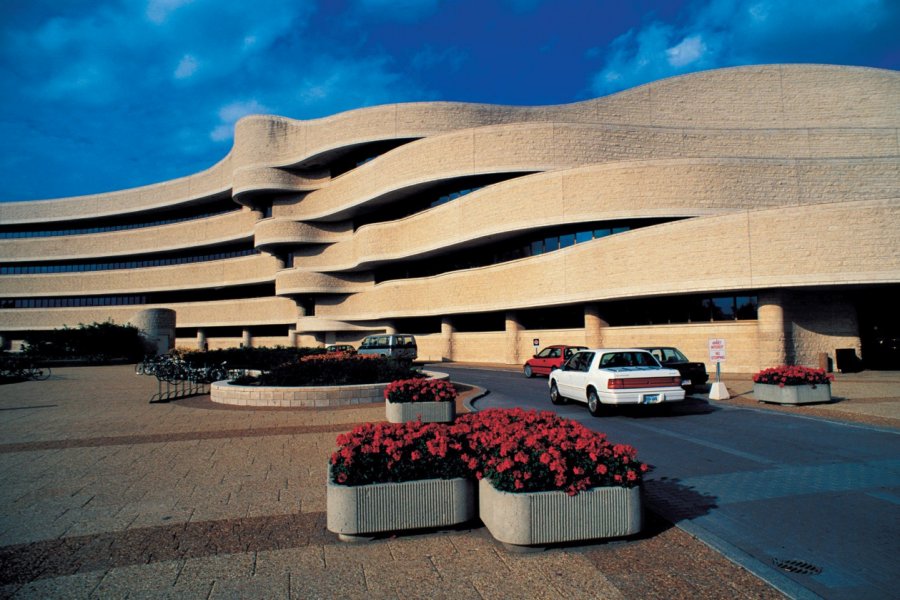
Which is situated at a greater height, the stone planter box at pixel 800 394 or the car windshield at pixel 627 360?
the car windshield at pixel 627 360

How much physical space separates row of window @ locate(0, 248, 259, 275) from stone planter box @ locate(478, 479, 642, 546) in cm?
5727

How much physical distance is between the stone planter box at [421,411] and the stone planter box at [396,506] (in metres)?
6.22

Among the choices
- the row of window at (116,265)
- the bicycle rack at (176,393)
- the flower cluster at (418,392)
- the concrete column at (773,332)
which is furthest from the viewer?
the row of window at (116,265)

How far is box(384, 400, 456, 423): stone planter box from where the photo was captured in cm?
1199

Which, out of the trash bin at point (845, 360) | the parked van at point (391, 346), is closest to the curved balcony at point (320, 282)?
the parked van at point (391, 346)

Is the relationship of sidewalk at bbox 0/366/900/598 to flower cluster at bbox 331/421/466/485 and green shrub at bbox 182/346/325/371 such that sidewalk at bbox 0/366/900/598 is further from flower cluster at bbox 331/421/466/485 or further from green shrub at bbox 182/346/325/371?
green shrub at bbox 182/346/325/371

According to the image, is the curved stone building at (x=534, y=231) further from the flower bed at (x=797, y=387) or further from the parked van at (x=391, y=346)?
the flower bed at (x=797, y=387)

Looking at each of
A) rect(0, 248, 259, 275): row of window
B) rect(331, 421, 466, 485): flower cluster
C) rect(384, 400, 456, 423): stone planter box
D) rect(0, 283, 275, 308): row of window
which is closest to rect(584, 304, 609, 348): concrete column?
rect(384, 400, 456, 423): stone planter box

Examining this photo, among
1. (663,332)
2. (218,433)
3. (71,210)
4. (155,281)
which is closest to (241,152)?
(155,281)

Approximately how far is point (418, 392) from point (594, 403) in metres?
4.48

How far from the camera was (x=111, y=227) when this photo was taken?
68625mm

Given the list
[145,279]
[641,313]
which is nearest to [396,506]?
[641,313]

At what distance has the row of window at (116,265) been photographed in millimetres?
61656

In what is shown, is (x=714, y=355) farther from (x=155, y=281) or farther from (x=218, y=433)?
(x=155, y=281)
